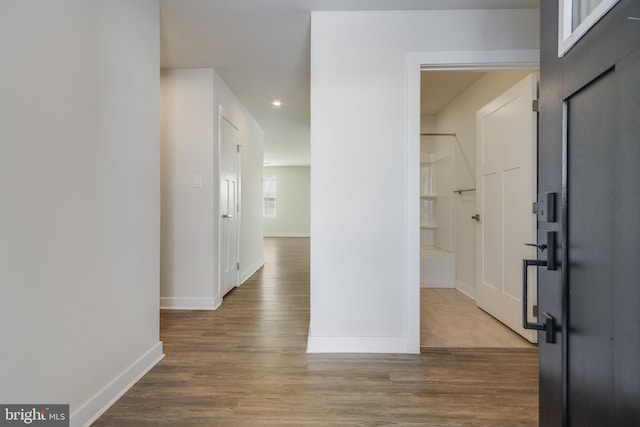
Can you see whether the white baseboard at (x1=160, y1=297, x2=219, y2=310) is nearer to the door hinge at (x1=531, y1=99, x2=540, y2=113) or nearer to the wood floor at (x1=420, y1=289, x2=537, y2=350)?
the wood floor at (x1=420, y1=289, x2=537, y2=350)

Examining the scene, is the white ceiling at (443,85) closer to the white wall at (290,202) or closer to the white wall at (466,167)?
the white wall at (466,167)

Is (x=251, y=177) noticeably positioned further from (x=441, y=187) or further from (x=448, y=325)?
(x=448, y=325)

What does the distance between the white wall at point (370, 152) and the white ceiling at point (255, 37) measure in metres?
0.09

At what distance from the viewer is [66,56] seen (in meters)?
1.33

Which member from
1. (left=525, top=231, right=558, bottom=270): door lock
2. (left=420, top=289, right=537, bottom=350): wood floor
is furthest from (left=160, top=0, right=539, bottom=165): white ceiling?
(left=420, top=289, right=537, bottom=350): wood floor

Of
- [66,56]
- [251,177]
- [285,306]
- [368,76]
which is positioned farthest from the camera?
[251,177]

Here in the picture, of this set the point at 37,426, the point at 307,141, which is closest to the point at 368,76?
the point at 37,426

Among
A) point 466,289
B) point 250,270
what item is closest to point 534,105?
point 466,289

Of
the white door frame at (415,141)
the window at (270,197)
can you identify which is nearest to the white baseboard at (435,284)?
the white door frame at (415,141)

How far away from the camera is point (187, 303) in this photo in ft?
9.93

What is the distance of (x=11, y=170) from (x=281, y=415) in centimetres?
151

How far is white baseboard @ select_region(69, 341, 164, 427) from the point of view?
140cm

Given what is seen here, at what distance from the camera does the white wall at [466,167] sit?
10.9 feet

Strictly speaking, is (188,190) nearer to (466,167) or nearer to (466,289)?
(466,167)
